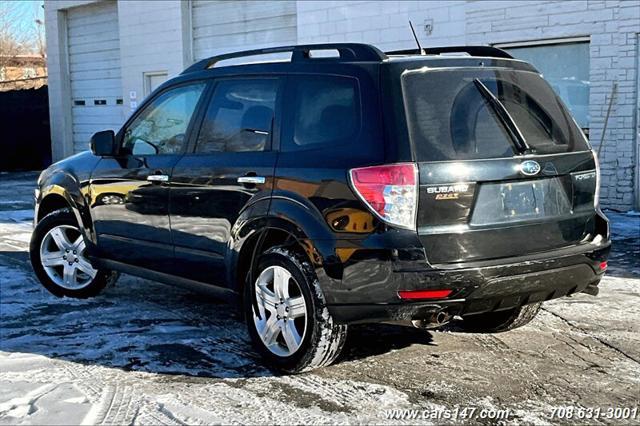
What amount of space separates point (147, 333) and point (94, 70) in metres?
16.9

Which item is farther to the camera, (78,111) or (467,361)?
(78,111)

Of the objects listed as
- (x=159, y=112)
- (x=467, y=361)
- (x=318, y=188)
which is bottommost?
(x=467, y=361)

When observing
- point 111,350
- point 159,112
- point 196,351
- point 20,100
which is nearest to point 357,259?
point 196,351

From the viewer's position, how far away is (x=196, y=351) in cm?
539

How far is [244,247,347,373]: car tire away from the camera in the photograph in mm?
4684

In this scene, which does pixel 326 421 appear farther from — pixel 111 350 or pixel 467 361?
pixel 111 350

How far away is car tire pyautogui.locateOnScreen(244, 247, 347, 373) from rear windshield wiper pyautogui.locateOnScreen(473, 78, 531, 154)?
1383 millimetres

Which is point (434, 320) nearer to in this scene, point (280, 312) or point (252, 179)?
point (280, 312)

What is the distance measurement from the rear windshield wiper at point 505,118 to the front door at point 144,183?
2.09 m

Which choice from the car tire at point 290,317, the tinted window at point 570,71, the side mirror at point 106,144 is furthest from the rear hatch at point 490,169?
the tinted window at point 570,71

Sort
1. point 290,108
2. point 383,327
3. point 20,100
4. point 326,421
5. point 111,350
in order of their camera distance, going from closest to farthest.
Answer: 1. point 326,421
2. point 290,108
3. point 111,350
4. point 383,327
5. point 20,100

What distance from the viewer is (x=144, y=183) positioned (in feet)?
19.8

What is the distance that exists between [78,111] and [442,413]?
19.3 meters

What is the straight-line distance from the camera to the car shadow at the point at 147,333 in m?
5.19
